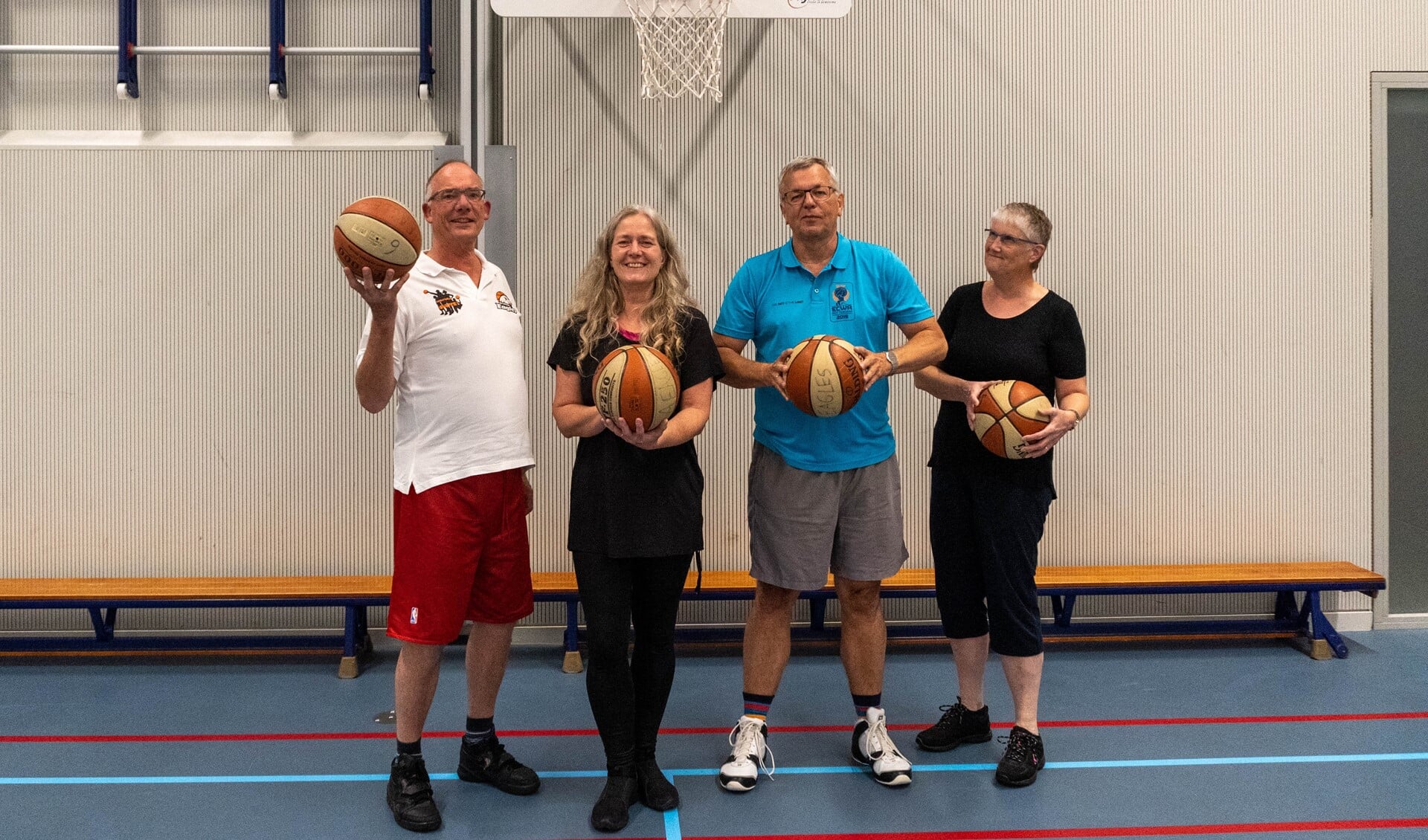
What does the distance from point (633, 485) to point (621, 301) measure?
1.88ft

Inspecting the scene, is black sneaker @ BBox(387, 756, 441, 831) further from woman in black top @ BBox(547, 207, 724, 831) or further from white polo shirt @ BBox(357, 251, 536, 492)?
white polo shirt @ BBox(357, 251, 536, 492)

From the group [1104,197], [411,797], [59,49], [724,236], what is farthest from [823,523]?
[59,49]

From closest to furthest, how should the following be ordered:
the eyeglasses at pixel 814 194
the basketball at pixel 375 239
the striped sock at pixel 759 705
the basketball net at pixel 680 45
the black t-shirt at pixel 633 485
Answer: the basketball at pixel 375 239, the black t-shirt at pixel 633 485, the eyeglasses at pixel 814 194, the striped sock at pixel 759 705, the basketball net at pixel 680 45

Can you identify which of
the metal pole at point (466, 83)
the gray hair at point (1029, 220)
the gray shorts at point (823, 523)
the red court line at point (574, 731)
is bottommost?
the red court line at point (574, 731)

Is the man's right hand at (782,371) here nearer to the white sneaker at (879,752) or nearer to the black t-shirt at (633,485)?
the black t-shirt at (633,485)

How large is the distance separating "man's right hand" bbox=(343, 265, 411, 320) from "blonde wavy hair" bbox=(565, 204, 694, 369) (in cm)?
51

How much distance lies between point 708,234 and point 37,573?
12.2 ft

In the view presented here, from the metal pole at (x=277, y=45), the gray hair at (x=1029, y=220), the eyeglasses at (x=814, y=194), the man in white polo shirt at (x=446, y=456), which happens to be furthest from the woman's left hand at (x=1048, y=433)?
the metal pole at (x=277, y=45)

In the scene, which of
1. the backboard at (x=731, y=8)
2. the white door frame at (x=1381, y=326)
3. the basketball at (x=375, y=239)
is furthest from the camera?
the white door frame at (x=1381, y=326)

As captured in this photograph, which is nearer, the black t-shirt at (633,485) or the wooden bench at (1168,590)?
the black t-shirt at (633,485)

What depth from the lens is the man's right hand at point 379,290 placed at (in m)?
2.73

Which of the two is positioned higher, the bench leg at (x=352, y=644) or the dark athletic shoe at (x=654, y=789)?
the bench leg at (x=352, y=644)

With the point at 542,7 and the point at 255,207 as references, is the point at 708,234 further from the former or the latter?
the point at 255,207

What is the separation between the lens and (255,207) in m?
4.84
